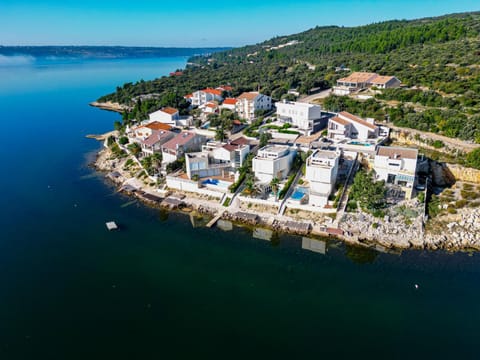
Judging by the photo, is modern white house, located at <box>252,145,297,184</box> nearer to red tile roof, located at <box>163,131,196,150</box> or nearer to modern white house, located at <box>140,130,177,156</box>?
red tile roof, located at <box>163,131,196,150</box>

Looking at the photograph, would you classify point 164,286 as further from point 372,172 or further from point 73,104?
point 73,104

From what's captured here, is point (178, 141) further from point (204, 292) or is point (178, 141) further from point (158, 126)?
point (204, 292)

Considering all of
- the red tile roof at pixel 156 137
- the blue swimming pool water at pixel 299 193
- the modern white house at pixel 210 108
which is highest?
the modern white house at pixel 210 108

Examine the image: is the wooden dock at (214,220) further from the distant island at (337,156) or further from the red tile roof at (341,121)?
the red tile roof at (341,121)

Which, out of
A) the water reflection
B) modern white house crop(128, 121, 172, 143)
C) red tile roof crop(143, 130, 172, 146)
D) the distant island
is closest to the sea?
the water reflection

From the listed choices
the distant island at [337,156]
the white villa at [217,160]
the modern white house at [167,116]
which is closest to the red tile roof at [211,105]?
the distant island at [337,156]

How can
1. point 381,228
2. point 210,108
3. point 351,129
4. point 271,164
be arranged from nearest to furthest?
point 381,228
point 271,164
point 351,129
point 210,108

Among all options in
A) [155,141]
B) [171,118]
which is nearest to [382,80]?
[171,118]

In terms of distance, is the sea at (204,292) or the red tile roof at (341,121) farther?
the red tile roof at (341,121)
